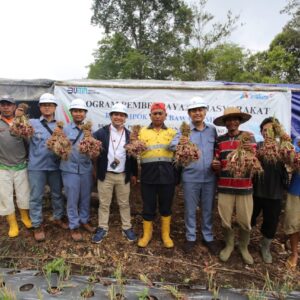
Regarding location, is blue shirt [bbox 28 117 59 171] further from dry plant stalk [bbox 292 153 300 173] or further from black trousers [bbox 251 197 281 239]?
dry plant stalk [bbox 292 153 300 173]

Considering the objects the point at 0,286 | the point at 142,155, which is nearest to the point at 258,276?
the point at 142,155

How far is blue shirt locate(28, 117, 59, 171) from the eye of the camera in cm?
392

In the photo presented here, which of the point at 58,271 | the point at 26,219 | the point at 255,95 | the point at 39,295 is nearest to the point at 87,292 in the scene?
the point at 39,295

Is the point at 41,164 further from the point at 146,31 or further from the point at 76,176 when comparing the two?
the point at 146,31

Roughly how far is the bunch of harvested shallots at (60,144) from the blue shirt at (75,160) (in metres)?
0.15

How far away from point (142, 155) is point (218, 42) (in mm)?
17411

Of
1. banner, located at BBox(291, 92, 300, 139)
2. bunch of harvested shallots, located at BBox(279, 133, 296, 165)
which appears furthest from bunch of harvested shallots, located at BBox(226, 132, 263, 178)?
banner, located at BBox(291, 92, 300, 139)

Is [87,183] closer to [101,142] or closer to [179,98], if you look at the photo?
[101,142]

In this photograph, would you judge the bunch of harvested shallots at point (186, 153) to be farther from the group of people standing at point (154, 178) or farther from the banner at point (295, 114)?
the banner at point (295, 114)

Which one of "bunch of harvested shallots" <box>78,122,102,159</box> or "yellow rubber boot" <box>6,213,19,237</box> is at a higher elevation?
"bunch of harvested shallots" <box>78,122,102,159</box>

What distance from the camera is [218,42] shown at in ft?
61.8

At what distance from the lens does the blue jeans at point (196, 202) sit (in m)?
3.78

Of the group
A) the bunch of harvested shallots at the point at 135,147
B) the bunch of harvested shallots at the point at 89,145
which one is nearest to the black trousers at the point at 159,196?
the bunch of harvested shallots at the point at 135,147

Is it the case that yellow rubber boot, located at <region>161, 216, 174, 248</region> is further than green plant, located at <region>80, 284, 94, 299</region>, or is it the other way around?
yellow rubber boot, located at <region>161, 216, 174, 248</region>
